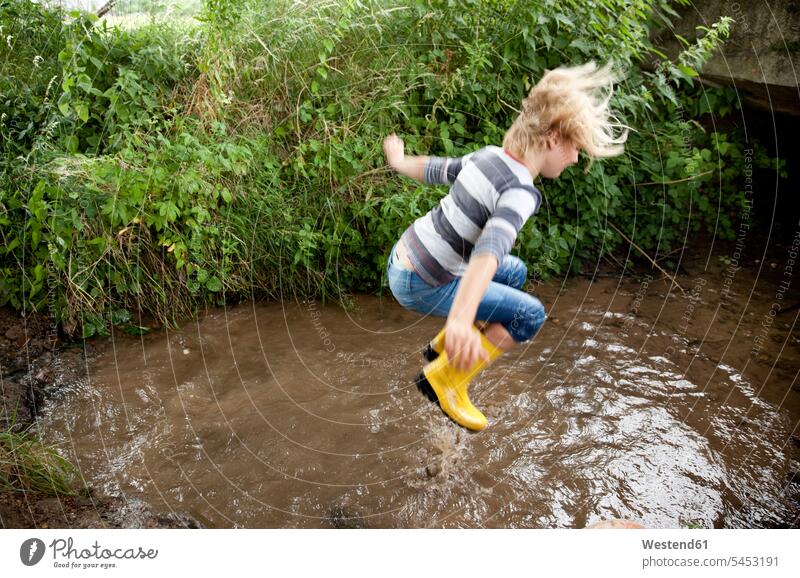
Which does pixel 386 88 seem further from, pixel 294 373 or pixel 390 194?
pixel 294 373

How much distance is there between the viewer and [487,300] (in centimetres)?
231

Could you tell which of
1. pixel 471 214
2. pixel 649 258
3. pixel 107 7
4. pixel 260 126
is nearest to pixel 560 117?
pixel 471 214

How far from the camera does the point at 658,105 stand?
14.8 ft

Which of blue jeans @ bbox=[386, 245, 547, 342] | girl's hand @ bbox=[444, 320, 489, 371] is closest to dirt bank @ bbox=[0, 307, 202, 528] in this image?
blue jeans @ bbox=[386, 245, 547, 342]

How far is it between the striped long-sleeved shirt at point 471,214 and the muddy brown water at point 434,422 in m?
1.03

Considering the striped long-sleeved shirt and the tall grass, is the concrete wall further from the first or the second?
the tall grass

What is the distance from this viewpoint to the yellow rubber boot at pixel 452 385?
7.65 ft

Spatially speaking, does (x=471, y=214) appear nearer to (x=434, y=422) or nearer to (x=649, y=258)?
(x=434, y=422)

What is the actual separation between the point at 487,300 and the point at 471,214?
15.4 inches

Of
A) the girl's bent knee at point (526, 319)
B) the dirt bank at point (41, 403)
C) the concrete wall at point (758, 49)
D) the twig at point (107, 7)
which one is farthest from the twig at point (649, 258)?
the twig at point (107, 7)

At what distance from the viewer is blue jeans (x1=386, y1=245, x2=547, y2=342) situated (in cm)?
231

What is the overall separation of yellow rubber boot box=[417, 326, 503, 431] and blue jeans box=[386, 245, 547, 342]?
4.5 inches
